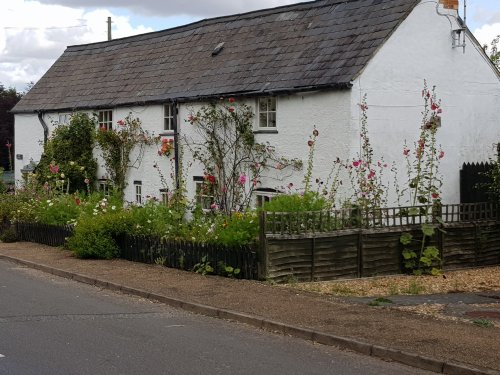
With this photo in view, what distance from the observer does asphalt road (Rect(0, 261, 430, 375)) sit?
758 centimetres

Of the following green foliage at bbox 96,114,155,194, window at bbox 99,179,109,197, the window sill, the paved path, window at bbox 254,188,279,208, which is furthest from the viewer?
window at bbox 99,179,109,197

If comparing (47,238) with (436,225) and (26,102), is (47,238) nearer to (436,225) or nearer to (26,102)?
(436,225)

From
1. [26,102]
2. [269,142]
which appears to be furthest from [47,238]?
[26,102]

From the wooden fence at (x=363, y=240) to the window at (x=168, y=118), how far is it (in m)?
9.73

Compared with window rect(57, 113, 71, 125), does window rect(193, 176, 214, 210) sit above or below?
below

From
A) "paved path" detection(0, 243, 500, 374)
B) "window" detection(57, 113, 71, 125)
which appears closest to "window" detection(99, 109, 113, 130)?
"window" detection(57, 113, 71, 125)

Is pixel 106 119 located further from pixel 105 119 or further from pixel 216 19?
pixel 216 19

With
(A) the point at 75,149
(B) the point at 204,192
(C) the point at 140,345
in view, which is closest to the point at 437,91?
(B) the point at 204,192

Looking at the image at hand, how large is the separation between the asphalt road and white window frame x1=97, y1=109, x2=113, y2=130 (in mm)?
14972

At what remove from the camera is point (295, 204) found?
1409cm

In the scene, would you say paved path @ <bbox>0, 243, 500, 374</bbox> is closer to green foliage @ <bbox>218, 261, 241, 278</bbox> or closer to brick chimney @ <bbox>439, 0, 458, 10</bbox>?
green foliage @ <bbox>218, 261, 241, 278</bbox>

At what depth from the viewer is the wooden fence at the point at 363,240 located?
1345 centimetres

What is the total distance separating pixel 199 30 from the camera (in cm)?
2617

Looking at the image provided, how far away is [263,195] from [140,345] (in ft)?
38.2
